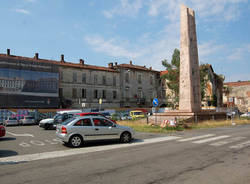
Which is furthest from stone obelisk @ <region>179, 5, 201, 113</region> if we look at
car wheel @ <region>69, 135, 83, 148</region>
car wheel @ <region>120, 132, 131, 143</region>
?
car wheel @ <region>69, 135, 83, 148</region>

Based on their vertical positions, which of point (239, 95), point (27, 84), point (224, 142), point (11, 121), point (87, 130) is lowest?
point (224, 142)

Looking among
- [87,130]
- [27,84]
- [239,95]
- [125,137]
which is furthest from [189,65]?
[239,95]

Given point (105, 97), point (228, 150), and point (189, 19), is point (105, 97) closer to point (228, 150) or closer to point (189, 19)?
point (189, 19)

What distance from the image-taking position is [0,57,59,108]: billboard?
3397cm

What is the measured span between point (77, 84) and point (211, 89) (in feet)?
106

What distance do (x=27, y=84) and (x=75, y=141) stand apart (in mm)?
29171

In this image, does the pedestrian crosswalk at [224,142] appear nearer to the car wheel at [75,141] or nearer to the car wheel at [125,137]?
the car wheel at [125,137]

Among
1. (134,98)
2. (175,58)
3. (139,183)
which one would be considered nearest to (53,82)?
(134,98)

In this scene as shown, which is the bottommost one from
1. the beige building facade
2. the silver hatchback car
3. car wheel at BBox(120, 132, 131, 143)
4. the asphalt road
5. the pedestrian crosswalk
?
the pedestrian crosswalk

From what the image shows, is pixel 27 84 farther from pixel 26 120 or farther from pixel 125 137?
pixel 125 137

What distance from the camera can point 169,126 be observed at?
18172mm

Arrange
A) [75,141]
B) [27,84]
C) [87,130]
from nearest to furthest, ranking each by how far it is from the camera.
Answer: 1. [75,141]
2. [87,130]
3. [27,84]

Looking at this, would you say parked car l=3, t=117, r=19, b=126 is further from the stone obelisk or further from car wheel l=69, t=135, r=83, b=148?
car wheel l=69, t=135, r=83, b=148

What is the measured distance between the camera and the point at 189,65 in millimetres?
21188
